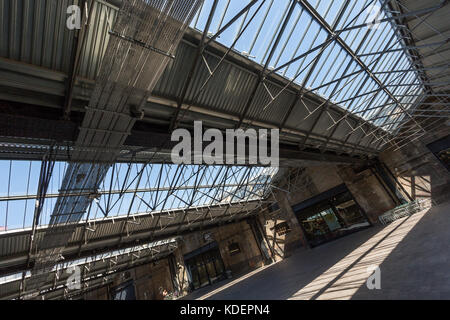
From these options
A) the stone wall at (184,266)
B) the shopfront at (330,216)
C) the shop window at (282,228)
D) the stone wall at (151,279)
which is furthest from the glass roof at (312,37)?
the stone wall at (151,279)

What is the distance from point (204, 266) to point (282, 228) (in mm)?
12907

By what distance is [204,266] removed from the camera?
32562 millimetres

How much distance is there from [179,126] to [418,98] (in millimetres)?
25105

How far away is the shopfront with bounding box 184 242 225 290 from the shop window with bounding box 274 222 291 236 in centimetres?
914

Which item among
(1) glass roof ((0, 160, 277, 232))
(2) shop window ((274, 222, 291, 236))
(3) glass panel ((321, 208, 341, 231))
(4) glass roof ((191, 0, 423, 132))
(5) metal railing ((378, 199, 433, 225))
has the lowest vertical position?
(5) metal railing ((378, 199, 433, 225))

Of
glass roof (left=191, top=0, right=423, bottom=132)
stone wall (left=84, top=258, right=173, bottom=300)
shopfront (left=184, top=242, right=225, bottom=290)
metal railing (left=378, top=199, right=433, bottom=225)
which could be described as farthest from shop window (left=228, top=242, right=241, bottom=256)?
glass roof (left=191, top=0, right=423, bottom=132)

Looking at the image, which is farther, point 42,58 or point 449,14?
point 449,14

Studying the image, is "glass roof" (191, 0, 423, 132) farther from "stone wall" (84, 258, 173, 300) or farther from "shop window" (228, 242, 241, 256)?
"stone wall" (84, 258, 173, 300)

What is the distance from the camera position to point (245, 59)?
404 inches

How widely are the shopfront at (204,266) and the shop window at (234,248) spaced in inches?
71.4

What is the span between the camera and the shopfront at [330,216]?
24688mm

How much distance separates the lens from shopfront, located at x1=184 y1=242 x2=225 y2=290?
31391 millimetres
